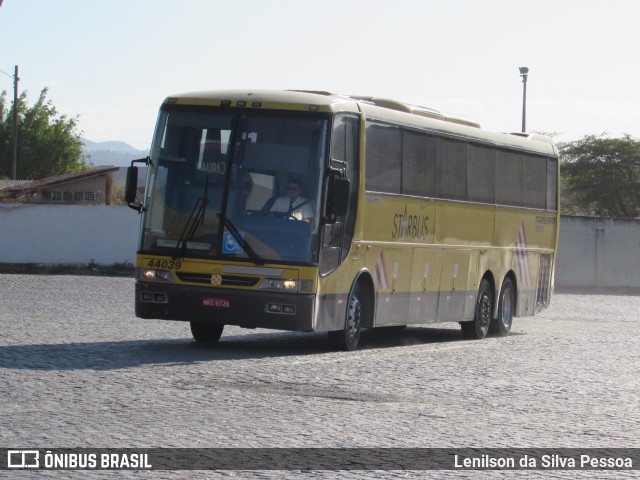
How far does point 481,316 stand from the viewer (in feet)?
75.3

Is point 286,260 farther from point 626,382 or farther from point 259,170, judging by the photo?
point 626,382

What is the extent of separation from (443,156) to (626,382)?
21.9 ft

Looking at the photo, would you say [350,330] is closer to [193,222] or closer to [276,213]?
[276,213]

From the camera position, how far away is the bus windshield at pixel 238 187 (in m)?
16.5

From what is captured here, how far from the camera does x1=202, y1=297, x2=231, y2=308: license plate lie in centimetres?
1638

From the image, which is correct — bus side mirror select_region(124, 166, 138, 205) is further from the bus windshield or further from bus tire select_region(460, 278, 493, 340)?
bus tire select_region(460, 278, 493, 340)

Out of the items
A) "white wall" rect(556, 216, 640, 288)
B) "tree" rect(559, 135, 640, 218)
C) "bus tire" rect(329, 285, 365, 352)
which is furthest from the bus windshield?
"tree" rect(559, 135, 640, 218)

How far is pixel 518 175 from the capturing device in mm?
24125

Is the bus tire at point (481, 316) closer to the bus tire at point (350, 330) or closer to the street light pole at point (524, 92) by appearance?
the bus tire at point (350, 330)

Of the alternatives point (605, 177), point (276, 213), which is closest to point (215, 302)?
point (276, 213)

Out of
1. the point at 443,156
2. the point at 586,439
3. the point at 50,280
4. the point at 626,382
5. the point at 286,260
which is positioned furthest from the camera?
the point at 50,280

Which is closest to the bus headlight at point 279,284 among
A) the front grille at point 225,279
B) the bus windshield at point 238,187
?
the front grille at point 225,279

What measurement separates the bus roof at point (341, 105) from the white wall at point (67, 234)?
18837 mm

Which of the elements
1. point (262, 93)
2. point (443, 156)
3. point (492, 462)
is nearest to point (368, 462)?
point (492, 462)
